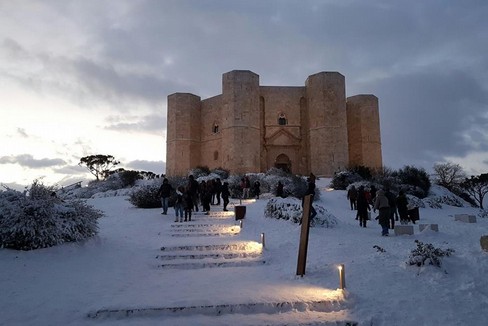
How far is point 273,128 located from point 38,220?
27.8 metres

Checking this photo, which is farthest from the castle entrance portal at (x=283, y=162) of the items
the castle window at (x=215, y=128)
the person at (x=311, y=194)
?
the person at (x=311, y=194)

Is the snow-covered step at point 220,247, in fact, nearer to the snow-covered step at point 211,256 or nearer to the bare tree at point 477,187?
the snow-covered step at point 211,256

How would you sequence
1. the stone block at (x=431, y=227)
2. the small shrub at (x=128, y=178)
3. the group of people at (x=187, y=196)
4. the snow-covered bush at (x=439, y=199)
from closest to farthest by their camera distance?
1. the stone block at (x=431, y=227)
2. the group of people at (x=187, y=196)
3. the snow-covered bush at (x=439, y=199)
4. the small shrub at (x=128, y=178)

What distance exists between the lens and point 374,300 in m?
4.91

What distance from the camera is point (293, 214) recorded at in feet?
38.0

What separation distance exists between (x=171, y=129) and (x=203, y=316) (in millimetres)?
32677

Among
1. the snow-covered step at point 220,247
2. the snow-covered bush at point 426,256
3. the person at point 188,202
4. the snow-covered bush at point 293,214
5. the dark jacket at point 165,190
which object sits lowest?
the snow-covered step at point 220,247

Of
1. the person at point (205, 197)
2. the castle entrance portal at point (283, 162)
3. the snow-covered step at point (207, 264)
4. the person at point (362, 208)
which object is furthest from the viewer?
the castle entrance portal at point (283, 162)

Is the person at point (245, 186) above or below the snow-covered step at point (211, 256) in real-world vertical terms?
above

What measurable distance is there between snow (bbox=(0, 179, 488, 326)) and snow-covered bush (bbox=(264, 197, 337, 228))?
81.1 inches

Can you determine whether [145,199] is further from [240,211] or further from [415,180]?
[415,180]

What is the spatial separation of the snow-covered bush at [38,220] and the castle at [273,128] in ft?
77.1

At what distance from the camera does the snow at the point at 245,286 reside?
175 inches

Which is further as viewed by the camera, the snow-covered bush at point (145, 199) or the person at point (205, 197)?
the snow-covered bush at point (145, 199)
